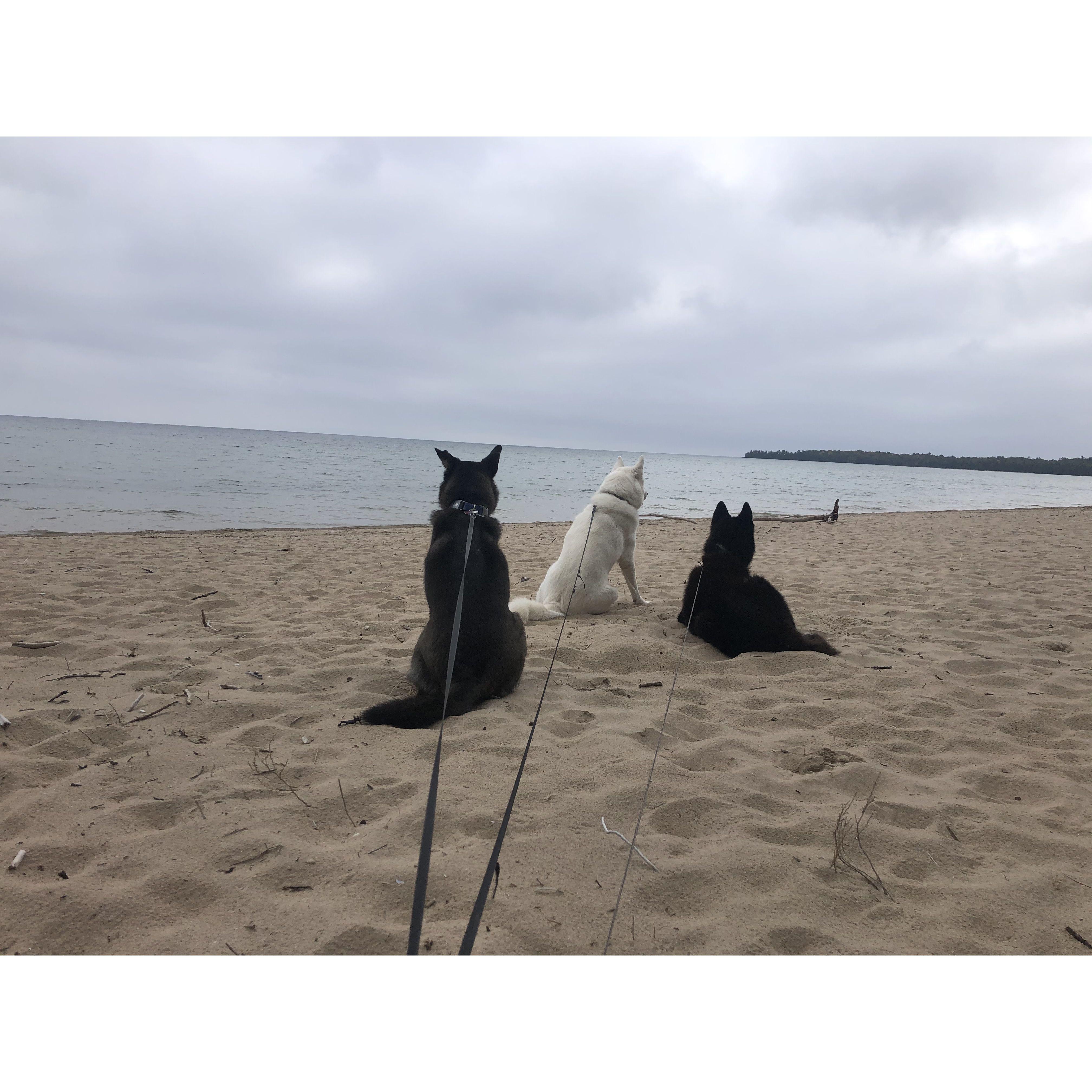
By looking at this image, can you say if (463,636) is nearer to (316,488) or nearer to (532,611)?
(532,611)

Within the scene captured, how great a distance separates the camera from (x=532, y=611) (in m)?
5.03

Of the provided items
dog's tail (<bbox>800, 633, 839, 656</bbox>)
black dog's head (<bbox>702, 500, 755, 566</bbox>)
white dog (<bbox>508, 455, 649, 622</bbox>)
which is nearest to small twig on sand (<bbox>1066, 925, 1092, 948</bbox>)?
dog's tail (<bbox>800, 633, 839, 656</bbox>)

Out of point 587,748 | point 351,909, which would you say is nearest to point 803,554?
point 587,748

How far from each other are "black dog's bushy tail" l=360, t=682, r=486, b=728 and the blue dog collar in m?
1.13

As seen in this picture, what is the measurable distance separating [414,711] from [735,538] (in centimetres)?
307

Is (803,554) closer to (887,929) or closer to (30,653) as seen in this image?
(887,929)

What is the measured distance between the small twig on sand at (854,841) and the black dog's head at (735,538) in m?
2.59

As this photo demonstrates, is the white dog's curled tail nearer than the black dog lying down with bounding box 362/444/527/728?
No

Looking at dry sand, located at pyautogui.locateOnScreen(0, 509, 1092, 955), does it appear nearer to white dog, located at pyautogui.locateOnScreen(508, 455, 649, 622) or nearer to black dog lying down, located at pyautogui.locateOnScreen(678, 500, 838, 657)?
black dog lying down, located at pyautogui.locateOnScreen(678, 500, 838, 657)

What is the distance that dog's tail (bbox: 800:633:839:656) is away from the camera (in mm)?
4207

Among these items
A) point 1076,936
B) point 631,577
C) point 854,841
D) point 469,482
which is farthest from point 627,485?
point 1076,936

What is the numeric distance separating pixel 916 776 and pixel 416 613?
4.03m

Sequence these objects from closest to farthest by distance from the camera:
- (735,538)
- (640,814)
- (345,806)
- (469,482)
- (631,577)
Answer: (640,814), (345,806), (469,482), (735,538), (631,577)

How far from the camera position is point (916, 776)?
2.62 m
